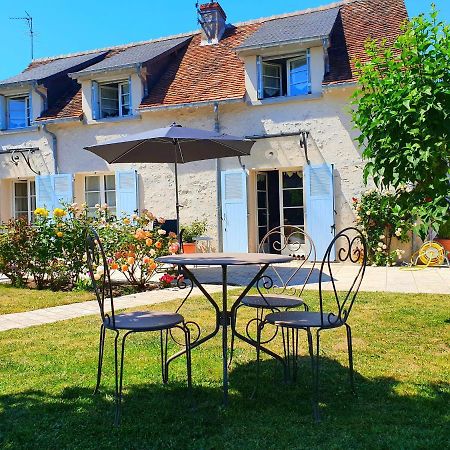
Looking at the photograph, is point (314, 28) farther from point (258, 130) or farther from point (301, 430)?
point (301, 430)

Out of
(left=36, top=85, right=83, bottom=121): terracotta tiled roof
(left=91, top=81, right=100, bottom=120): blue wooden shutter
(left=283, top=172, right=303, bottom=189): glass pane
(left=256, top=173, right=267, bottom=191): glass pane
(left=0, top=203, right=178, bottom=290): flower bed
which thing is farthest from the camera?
(left=36, top=85, right=83, bottom=121): terracotta tiled roof

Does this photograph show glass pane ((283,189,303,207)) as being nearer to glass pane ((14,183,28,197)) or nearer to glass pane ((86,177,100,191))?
glass pane ((86,177,100,191))

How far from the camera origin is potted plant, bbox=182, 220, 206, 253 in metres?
11.2

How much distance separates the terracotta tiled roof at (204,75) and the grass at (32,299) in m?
5.94

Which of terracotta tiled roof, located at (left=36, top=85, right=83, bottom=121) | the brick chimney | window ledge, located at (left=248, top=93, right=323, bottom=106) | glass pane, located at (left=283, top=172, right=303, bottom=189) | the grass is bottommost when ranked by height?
the grass

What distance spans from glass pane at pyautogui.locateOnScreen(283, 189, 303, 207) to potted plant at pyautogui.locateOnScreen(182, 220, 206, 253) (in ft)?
6.51

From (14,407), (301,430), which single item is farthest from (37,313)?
(301,430)

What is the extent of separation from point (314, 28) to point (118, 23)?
4833mm

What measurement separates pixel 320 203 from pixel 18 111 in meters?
9.11

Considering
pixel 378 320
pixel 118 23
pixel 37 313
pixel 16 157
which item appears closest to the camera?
pixel 378 320

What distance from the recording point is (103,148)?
4672 millimetres

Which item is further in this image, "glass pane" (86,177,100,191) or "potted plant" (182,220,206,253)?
"glass pane" (86,177,100,191)

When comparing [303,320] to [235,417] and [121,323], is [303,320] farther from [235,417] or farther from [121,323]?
[121,323]

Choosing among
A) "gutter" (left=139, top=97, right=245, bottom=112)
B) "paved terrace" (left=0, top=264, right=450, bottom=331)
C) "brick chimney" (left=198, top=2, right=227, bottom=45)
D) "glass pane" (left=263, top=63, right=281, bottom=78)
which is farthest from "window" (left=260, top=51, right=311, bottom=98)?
"paved terrace" (left=0, top=264, right=450, bottom=331)
